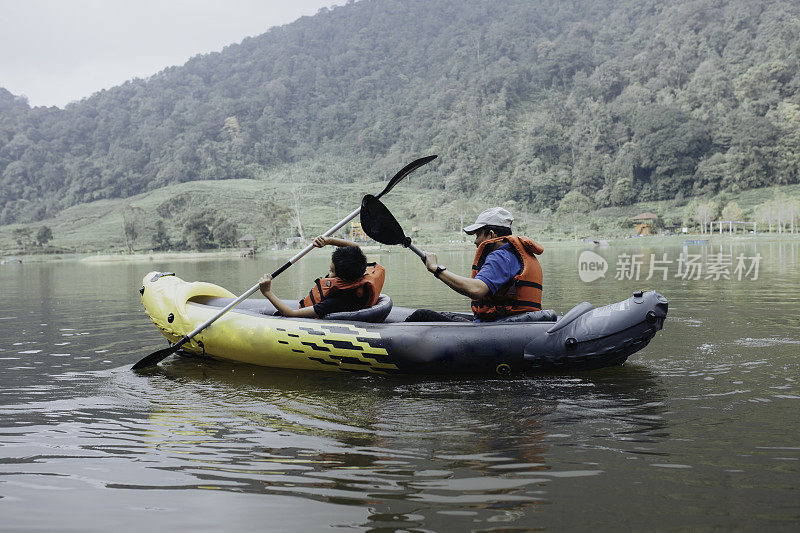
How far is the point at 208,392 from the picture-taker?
16.8ft

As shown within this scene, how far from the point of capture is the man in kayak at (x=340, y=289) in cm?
559

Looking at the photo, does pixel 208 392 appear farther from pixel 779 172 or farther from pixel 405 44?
pixel 405 44

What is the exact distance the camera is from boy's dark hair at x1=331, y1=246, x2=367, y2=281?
5.42 meters

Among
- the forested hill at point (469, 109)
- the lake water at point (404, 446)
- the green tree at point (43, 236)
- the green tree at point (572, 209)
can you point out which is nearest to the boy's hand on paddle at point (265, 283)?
the lake water at point (404, 446)

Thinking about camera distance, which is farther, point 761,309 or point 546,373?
point 761,309

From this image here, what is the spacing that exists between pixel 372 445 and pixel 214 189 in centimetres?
8386

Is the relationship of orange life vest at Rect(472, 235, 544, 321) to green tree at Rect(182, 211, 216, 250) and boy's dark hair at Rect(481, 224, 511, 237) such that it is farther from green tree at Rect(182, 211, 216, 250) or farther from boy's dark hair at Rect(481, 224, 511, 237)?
green tree at Rect(182, 211, 216, 250)

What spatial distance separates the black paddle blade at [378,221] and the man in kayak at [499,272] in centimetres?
66

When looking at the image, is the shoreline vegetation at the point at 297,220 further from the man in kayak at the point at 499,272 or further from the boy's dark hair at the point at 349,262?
the man in kayak at the point at 499,272

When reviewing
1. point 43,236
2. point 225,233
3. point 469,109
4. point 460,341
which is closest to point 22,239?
point 43,236

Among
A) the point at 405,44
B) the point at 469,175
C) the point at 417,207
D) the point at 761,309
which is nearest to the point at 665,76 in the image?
the point at 469,175

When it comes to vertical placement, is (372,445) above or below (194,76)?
below

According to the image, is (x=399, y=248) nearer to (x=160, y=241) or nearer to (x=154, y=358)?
(x=160, y=241)

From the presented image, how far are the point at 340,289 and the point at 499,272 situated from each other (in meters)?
1.41
